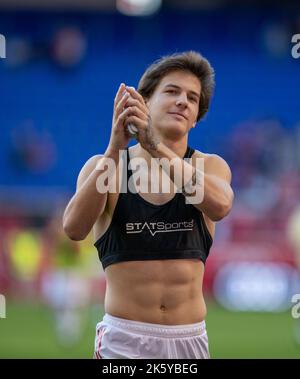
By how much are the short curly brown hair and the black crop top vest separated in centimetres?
55

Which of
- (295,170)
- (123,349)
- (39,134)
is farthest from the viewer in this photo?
(39,134)

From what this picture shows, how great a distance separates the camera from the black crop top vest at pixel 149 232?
3.78 metres

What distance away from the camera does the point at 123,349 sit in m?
3.82

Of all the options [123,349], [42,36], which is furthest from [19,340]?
[42,36]

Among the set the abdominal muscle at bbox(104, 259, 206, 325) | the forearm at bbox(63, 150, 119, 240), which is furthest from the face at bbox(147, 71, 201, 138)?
the abdominal muscle at bbox(104, 259, 206, 325)

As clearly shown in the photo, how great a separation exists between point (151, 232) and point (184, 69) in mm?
816

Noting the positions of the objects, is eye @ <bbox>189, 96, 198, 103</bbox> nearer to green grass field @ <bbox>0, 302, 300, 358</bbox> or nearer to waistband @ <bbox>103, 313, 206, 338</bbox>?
waistband @ <bbox>103, 313, 206, 338</bbox>

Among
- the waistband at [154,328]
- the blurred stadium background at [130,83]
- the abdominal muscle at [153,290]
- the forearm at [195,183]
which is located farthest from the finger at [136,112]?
the blurred stadium background at [130,83]

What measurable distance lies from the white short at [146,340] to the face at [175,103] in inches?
35.1

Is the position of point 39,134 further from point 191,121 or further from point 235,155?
point 191,121

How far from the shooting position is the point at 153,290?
3801mm

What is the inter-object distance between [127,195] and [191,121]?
1.53 feet

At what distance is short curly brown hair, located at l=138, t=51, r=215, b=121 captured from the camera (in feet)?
13.1

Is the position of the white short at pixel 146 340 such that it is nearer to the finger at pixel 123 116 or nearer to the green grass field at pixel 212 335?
the finger at pixel 123 116
